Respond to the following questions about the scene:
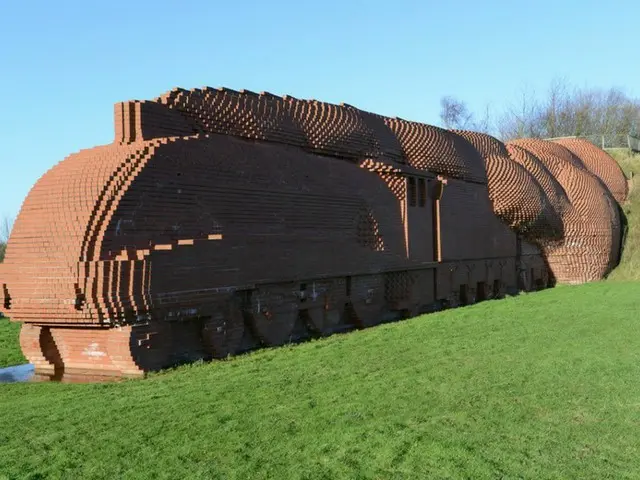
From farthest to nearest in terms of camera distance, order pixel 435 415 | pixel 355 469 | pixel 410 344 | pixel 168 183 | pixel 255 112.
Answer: pixel 255 112, pixel 410 344, pixel 168 183, pixel 435 415, pixel 355 469

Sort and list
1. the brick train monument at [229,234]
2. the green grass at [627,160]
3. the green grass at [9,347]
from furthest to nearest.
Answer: the green grass at [627,160]
the green grass at [9,347]
the brick train monument at [229,234]

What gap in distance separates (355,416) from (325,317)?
547 centimetres

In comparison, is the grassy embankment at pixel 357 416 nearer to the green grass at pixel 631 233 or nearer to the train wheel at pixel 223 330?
the train wheel at pixel 223 330

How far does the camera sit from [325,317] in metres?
10.8

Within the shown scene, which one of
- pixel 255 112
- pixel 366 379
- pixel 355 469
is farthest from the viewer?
pixel 255 112

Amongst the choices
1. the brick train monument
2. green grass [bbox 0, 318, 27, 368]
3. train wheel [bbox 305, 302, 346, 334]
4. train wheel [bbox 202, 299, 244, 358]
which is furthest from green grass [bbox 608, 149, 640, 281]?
green grass [bbox 0, 318, 27, 368]

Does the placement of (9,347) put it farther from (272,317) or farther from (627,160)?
(627,160)

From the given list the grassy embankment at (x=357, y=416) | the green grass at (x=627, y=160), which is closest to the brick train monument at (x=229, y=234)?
the grassy embankment at (x=357, y=416)

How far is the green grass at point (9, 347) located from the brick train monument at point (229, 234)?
2077 millimetres

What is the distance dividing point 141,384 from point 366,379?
7.56 ft

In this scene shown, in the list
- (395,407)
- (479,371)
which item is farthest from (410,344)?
(395,407)

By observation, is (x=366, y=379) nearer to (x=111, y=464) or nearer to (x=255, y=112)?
(x=111, y=464)

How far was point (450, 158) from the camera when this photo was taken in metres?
15.7

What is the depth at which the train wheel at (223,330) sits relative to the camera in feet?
27.5
